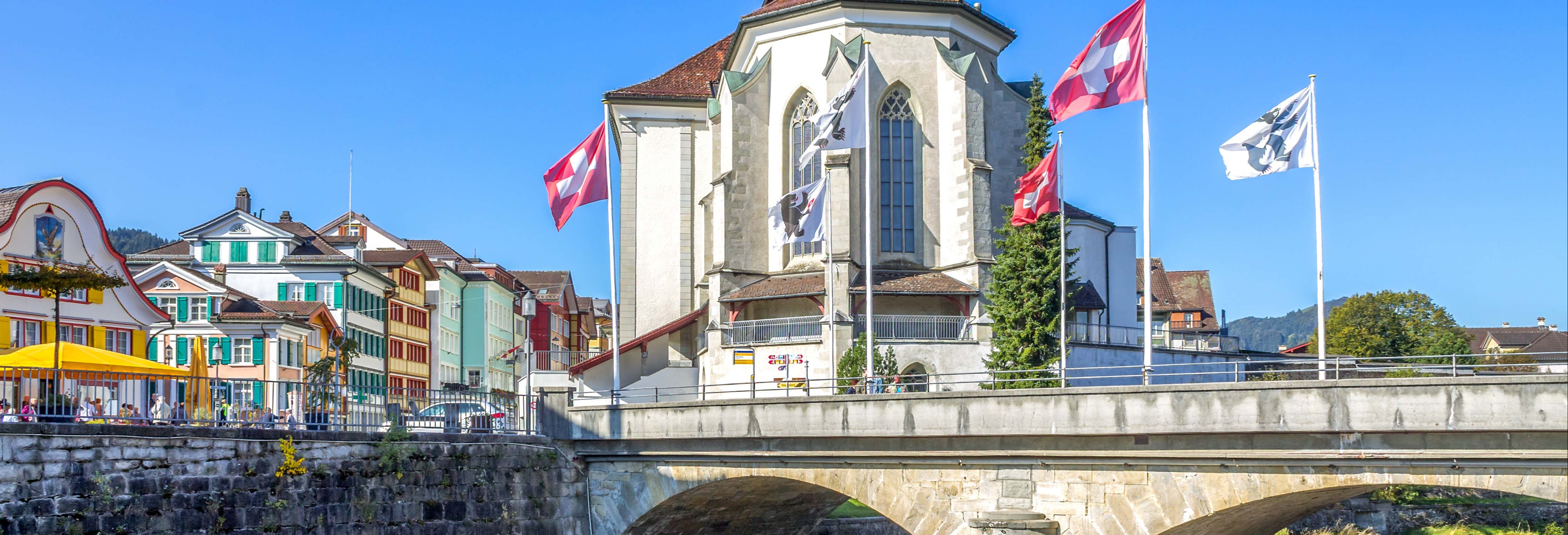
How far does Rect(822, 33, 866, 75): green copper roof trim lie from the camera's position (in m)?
48.4

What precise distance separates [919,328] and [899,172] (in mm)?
6188

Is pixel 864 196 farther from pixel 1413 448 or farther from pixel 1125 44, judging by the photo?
pixel 1413 448

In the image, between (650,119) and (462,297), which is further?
(462,297)

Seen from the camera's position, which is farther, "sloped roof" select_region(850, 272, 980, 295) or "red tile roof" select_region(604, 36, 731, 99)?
"red tile roof" select_region(604, 36, 731, 99)

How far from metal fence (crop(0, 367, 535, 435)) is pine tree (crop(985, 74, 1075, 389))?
717 inches

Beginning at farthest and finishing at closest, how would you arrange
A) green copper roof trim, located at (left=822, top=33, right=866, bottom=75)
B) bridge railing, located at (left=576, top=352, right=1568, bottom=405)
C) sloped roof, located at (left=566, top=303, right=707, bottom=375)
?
sloped roof, located at (left=566, top=303, right=707, bottom=375)
green copper roof trim, located at (left=822, top=33, right=866, bottom=75)
bridge railing, located at (left=576, top=352, right=1568, bottom=405)

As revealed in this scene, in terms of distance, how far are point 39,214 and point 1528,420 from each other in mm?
41974

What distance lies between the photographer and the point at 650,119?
5884cm

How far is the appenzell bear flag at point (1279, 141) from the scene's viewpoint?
25.3 meters

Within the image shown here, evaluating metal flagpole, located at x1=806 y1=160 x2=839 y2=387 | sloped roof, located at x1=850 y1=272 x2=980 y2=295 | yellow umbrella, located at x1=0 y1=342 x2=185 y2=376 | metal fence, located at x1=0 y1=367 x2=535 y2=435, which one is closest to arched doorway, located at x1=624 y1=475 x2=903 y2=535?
metal flagpole, located at x1=806 y1=160 x2=839 y2=387

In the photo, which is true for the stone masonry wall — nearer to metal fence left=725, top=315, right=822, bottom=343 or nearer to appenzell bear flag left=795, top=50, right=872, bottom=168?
appenzell bear flag left=795, top=50, right=872, bottom=168

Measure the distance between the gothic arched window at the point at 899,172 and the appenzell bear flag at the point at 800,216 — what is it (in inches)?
623

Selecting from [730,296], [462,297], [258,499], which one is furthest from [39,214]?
[462,297]

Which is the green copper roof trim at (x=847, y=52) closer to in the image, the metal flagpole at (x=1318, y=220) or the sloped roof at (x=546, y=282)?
the metal flagpole at (x=1318, y=220)
